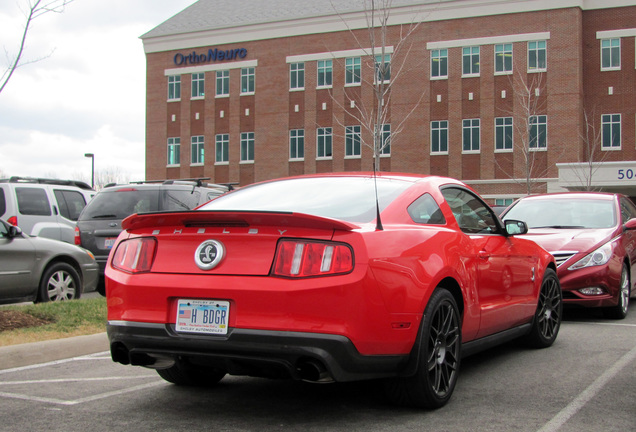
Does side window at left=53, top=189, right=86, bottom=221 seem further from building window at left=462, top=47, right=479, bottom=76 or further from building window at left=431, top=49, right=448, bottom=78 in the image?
building window at left=462, top=47, right=479, bottom=76

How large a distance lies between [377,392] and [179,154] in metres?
44.9

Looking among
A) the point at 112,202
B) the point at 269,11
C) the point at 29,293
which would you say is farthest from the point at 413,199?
the point at 269,11

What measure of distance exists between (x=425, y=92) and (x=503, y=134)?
5.06m

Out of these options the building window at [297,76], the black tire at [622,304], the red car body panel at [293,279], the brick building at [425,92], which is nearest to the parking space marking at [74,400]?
the red car body panel at [293,279]

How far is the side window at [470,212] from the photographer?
5418mm

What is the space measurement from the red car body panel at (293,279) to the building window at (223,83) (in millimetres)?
43375

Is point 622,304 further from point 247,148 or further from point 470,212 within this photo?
point 247,148

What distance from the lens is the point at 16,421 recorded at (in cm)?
427

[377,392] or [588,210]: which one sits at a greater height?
[588,210]

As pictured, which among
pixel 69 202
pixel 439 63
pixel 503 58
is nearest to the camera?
pixel 69 202

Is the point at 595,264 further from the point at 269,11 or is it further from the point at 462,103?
the point at 269,11

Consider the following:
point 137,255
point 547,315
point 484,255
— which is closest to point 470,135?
point 547,315

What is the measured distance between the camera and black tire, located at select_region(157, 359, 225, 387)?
5.06 meters

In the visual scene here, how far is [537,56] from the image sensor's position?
39812mm
